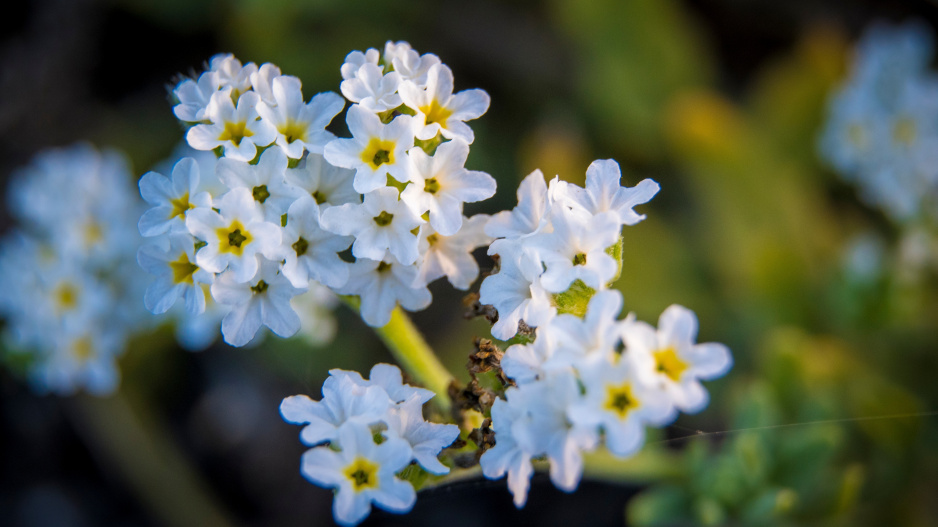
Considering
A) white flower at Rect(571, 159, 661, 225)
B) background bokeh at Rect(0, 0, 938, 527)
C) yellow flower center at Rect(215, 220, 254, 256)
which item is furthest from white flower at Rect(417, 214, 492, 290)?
background bokeh at Rect(0, 0, 938, 527)

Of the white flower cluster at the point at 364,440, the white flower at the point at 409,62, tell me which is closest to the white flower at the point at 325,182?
the white flower at the point at 409,62

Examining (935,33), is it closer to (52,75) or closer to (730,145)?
(730,145)

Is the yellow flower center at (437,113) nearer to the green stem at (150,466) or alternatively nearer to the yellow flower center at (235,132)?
the yellow flower center at (235,132)

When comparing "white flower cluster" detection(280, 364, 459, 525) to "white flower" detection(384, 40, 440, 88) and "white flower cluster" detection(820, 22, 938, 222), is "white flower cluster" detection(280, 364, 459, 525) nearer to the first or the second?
"white flower" detection(384, 40, 440, 88)

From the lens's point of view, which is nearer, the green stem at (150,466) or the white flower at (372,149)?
the white flower at (372,149)

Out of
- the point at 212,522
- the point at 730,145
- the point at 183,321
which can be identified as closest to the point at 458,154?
the point at 183,321

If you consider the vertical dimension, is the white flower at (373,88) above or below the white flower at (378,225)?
above

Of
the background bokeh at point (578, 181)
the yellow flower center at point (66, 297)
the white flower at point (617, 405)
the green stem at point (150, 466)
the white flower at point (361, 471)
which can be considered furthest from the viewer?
the green stem at point (150, 466)
